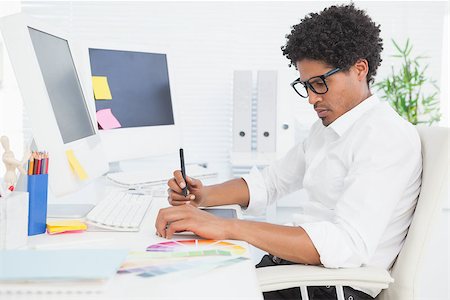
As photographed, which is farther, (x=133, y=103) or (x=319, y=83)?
(x=133, y=103)

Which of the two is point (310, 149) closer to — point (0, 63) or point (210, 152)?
point (210, 152)

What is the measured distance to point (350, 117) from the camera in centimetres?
146

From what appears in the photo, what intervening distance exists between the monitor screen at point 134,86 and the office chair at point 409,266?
104 cm

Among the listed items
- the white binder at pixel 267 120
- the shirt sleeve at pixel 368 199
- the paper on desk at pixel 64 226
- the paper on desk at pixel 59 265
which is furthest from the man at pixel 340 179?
the white binder at pixel 267 120

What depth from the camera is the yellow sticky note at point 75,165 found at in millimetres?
1332

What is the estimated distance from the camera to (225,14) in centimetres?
376

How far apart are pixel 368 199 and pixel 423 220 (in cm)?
13

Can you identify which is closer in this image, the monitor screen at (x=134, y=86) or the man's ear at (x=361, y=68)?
the man's ear at (x=361, y=68)

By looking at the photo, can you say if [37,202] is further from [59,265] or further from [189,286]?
[189,286]

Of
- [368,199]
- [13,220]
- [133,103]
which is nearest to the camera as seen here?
[13,220]

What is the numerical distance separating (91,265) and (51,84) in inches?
24.4

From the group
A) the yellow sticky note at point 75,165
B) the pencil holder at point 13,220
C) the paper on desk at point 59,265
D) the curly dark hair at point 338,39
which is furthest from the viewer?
the curly dark hair at point 338,39

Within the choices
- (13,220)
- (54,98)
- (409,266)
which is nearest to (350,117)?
(409,266)

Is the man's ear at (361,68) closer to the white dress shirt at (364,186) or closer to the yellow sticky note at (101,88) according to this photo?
the white dress shirt at (364,186)
